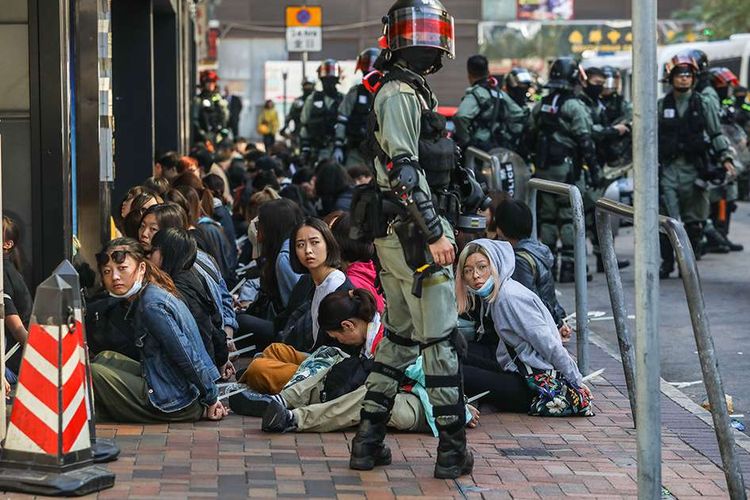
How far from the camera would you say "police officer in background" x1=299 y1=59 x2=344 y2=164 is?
19547mm

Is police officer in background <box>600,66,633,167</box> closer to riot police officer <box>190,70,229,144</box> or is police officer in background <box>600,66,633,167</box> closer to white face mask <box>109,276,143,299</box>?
white face mask <box>109,276,143,299</box>

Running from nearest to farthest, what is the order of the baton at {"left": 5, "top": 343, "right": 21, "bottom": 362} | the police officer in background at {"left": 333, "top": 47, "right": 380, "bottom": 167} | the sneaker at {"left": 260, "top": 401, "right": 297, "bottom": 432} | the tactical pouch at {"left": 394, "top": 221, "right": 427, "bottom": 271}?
the tactical pouch at {"left": 394, "top": 221, "right": 427, "bottom": 271}
the sneaker at {"left": 260, "top": 401, "right": 297, "bottom": 432}
the baton at {"left": 5, "top": 343, "right": 21, "bottom": 362}
the police officer in background at {"left": 333, "top": 47, "right": 380, "bottom": 167}

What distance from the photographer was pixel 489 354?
26.6 ft

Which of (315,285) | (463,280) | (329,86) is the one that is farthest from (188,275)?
(329,86)

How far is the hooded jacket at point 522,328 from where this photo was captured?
7.81 metres

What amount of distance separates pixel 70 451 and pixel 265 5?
36.8m

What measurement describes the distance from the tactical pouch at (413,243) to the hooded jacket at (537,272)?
2.27 metres

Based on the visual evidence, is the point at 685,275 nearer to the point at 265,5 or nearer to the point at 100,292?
the point at 100,292

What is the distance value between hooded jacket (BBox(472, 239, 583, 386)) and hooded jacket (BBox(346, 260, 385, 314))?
36.6 inches

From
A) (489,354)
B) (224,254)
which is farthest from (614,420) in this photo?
(224,254)

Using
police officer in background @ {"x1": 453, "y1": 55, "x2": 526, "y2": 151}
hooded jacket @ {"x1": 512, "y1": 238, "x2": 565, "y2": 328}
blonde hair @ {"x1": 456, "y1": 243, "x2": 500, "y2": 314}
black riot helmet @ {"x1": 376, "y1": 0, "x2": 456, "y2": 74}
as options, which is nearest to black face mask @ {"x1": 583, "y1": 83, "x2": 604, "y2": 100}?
police officer in background @ {"x1": 453, "y1": 55, "x2": 526, "y2": 151}

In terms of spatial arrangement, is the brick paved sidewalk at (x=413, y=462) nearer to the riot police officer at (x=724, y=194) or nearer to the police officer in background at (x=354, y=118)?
the police officer in background at (x=354, y=118)

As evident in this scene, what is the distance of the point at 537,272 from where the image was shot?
8945 millimetres

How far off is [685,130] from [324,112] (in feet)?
20.3
